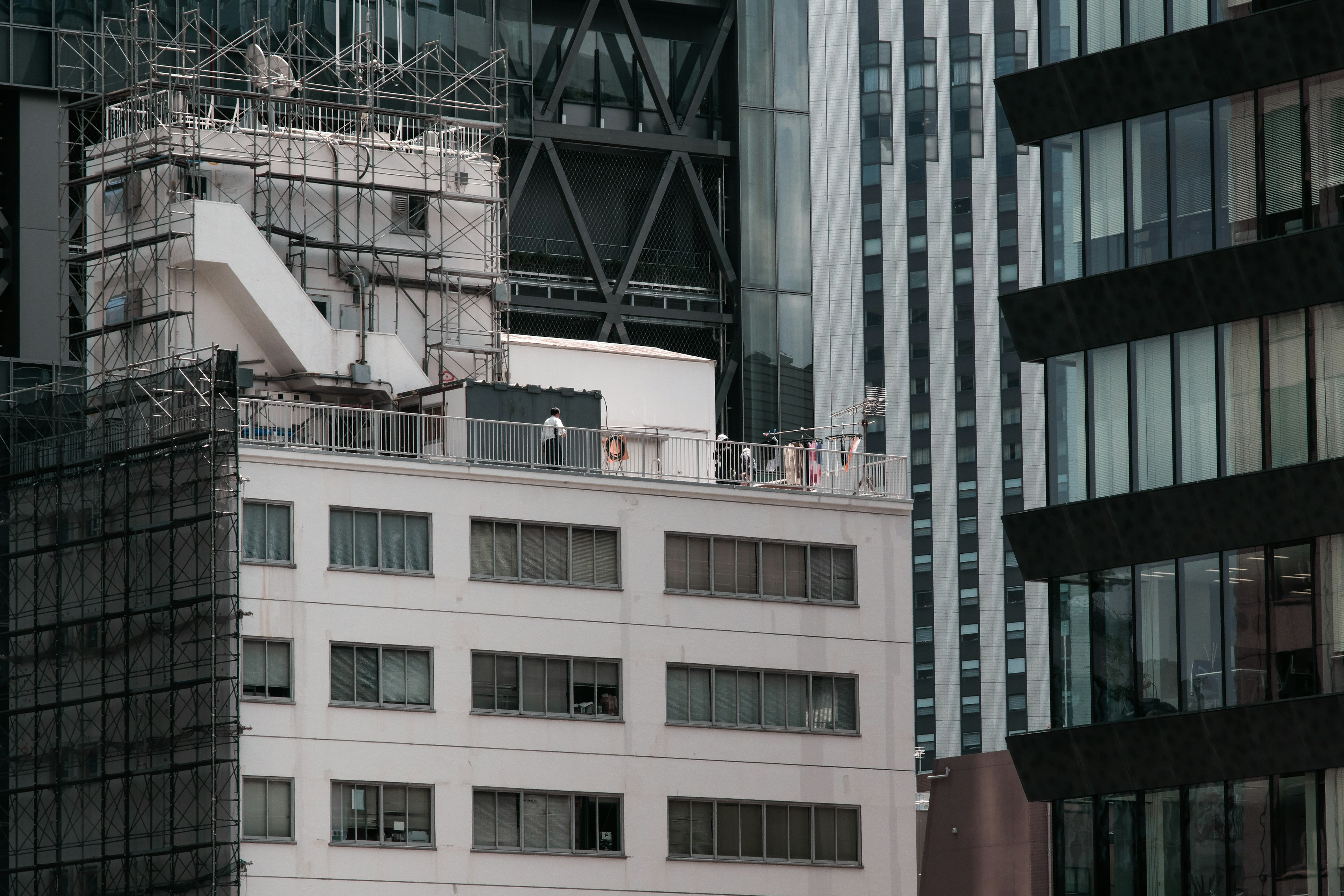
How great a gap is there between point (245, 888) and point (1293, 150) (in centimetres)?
3373

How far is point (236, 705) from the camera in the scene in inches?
2665

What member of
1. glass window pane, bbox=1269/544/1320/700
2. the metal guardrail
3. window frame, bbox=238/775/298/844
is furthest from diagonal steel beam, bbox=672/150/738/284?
glass window pane, bbox=1269/544/1320/700

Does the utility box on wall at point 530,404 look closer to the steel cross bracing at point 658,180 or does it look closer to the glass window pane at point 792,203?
the steel cross bracing at point 658,180

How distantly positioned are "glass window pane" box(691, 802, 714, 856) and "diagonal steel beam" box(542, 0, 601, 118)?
3086cm

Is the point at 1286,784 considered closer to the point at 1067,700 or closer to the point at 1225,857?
the point at 1225,857

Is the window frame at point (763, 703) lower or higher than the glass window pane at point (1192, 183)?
lower

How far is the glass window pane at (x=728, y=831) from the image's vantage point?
2852 inches

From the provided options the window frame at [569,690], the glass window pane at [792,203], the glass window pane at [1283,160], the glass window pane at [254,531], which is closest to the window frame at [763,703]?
the window frame at [569,690]

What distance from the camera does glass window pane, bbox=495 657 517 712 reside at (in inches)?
2793

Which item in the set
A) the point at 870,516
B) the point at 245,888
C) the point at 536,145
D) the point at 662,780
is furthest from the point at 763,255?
the point at 245,888

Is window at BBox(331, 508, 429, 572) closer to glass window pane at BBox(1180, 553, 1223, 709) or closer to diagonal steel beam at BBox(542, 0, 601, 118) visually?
diagonal steel beam at BBox(542, 0, 601, 118)

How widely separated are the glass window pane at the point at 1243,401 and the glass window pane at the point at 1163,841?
19.6 feet

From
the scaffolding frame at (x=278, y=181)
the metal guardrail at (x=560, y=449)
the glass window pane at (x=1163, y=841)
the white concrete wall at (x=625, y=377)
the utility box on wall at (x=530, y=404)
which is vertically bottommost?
the glass window pane at (x=1163, y=841)

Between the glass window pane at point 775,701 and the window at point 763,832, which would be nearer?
the window at point 763,832
